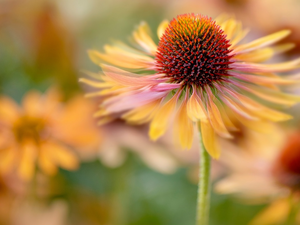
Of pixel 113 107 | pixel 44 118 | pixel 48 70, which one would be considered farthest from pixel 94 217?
pixel 48 70

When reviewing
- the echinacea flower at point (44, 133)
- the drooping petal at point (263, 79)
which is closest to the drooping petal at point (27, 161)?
the echinacea flower at point (44, 133)

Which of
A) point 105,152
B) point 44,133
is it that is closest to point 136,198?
point 105,152

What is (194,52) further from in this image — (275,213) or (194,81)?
(275,213)

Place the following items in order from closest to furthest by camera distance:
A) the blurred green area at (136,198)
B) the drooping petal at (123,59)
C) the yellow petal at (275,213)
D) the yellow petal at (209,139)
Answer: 1. the yellow petal at (209,139)
2. the drooping petal at (123,59)
3. the yellow petal at (275,213)
4. the blurred green area at (136,198)

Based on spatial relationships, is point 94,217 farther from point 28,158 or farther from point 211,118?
point 211,118

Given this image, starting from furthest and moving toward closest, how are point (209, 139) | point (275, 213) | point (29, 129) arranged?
point (29, 129), point (275, 213), point (209, 139)

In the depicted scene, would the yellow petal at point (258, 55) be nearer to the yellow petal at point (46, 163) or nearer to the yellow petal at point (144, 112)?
the yellow petal at point (144, 112)
